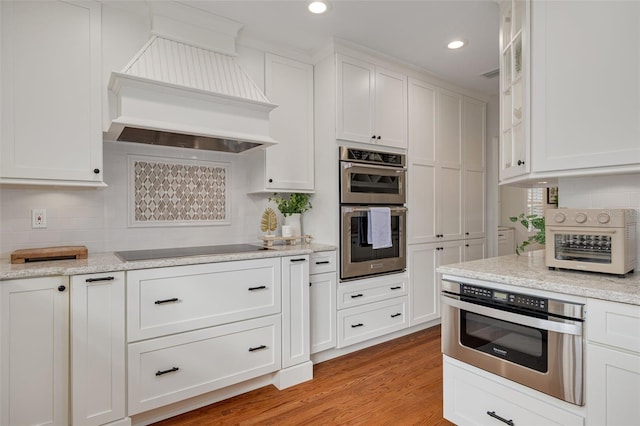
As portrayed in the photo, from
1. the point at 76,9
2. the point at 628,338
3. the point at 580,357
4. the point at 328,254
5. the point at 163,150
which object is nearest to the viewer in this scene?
the point at 628,338

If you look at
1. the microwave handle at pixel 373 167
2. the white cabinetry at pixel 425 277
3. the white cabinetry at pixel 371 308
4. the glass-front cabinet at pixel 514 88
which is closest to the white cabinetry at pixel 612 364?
the glass-front cabinet at pixel 514 88

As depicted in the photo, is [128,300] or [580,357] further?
[128,300]

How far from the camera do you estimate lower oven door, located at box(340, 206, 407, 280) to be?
9.63 ft

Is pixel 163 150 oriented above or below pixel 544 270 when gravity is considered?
above

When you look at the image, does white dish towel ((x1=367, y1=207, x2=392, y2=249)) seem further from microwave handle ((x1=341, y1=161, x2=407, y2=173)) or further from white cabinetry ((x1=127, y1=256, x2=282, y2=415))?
white cabinetry ((x1=127, y1=256, x2=282, y2=415))

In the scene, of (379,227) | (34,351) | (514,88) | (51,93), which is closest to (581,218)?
(514,88)

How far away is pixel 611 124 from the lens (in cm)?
158

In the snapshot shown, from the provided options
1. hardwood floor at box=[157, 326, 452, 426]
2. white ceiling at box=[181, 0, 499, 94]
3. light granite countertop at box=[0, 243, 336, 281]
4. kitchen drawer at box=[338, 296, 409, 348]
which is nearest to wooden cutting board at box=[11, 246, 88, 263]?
light granite countertop at box=[0, 243, 336, 281]

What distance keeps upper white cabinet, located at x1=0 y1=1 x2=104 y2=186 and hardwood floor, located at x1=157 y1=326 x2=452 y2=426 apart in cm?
165

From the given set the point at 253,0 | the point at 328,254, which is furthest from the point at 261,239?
the point at 253,0

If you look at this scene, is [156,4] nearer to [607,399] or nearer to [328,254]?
[328,254]

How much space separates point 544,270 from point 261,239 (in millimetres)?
1952

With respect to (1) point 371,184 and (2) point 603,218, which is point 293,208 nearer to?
(1) point 371,184

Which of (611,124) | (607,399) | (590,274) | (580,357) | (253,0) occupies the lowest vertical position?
(607,399)
